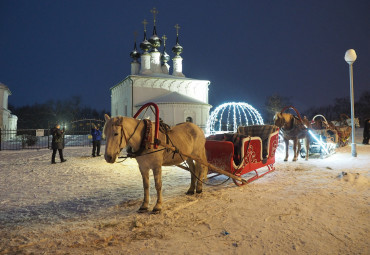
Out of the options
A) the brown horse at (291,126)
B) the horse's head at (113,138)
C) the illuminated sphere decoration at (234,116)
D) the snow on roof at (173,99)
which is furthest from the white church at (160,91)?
the horse's head at (113,138)

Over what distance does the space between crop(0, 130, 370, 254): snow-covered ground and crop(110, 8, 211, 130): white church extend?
2173cm

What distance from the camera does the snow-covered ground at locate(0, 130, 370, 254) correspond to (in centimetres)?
327

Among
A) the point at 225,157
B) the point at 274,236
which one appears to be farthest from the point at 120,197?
the point at 274,236

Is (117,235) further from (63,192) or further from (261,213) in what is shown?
(63,192)

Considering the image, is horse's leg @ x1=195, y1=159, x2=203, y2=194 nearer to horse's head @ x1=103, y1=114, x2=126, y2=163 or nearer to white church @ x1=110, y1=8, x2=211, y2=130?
horse's head @ x1=103, y1=114, x2=126, y2=163

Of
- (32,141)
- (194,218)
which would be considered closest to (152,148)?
(194,218)

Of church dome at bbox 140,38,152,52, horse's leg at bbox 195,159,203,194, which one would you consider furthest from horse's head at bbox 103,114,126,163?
church dome at bbox 140,38,152,52

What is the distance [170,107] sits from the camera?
29.8 meters

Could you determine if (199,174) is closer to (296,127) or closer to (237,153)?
(237,153)

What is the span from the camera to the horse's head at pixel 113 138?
13.0 feet

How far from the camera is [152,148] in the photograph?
4438 millimetres

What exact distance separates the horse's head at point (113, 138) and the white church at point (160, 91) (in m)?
23.9

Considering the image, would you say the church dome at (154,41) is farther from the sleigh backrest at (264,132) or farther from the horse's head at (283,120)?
the sleigh backrest at (264,132)

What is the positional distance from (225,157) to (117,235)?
332cm
